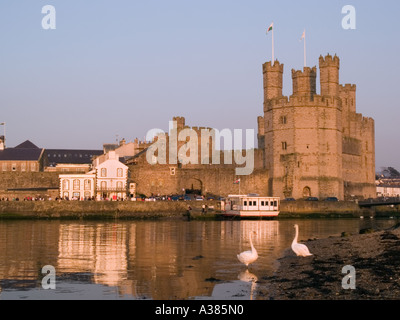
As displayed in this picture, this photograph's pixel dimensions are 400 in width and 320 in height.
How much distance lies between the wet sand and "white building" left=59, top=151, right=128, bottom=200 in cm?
3536

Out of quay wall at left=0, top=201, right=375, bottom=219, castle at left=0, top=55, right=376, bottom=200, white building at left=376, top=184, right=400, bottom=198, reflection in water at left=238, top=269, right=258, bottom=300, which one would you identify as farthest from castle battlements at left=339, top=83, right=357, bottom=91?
reflection in water at left=238, top=269, right=258, bottom=300

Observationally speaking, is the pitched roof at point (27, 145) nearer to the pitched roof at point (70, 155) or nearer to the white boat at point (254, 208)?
the pitched roof at point (70, 155)

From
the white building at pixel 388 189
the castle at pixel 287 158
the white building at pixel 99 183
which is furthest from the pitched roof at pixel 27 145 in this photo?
the white building at pixel 388 189

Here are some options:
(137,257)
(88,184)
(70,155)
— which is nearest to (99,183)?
(88,184)

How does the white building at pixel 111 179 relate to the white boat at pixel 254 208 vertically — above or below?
above

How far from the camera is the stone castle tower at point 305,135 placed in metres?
56.4

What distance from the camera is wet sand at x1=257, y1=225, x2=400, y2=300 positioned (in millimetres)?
12859

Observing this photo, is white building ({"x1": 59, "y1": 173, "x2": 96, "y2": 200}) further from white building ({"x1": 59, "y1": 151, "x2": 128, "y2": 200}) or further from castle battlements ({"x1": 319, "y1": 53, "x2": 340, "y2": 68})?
castle battlements ({"x1": 319, "y1": 53, "x2": 340, "y2": 68})

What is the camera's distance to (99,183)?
56.5 meters

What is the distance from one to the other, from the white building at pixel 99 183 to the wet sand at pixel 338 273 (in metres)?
35.4

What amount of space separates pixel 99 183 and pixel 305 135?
19335 mm

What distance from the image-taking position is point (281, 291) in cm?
1402

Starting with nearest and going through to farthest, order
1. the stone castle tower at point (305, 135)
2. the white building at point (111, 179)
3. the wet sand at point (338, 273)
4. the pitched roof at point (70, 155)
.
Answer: the wet sand at point (338, 273), the white building at point (111, 179), the stone castle tower at point (305, 135), the pitched roof at point (70, 155)
